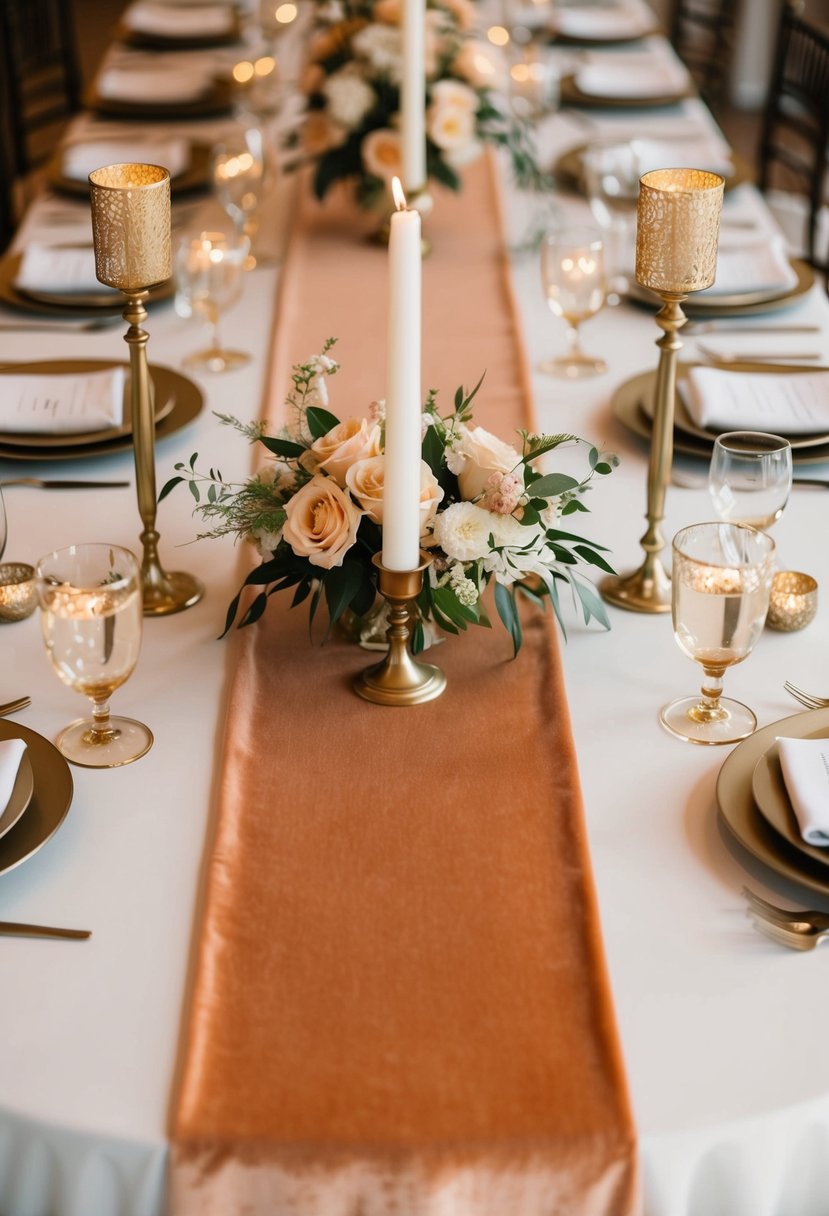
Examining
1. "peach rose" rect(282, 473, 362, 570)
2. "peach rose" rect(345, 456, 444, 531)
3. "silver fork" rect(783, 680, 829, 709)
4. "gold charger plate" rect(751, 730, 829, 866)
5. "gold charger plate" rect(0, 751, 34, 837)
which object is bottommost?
"silver fork" rect(783, 680, 829, 709)

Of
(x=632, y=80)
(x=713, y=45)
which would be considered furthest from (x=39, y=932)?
(x=713, y=45)

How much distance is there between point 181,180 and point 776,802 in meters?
1.96

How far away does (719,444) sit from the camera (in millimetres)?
1505

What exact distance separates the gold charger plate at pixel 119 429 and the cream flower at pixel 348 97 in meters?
0.69

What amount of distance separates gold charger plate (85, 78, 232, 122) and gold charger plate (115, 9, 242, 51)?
53cm

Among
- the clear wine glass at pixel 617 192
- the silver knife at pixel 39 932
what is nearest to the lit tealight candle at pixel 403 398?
the silver knife at pixel 39 932

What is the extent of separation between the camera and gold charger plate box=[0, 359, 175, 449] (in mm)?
1778

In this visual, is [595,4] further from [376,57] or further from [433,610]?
[433,610]

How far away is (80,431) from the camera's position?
1.80 meters

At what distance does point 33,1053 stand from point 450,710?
52 cm

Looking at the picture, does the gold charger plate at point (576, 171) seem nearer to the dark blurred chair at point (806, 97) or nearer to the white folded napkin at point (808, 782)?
the dark blurred chair at point (806, 97)

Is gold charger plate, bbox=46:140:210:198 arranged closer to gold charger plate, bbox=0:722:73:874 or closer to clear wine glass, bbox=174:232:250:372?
clear wine glass, bbox=174:232:250:372

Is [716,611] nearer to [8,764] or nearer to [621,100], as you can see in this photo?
[8,764]

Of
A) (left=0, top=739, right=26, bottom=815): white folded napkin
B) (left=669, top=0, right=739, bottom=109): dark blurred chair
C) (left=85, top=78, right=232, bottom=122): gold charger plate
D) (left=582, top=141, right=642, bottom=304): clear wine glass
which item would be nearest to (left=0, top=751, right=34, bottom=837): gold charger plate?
(left=0, top=739, right=26, bottom=815): white folded napkin
